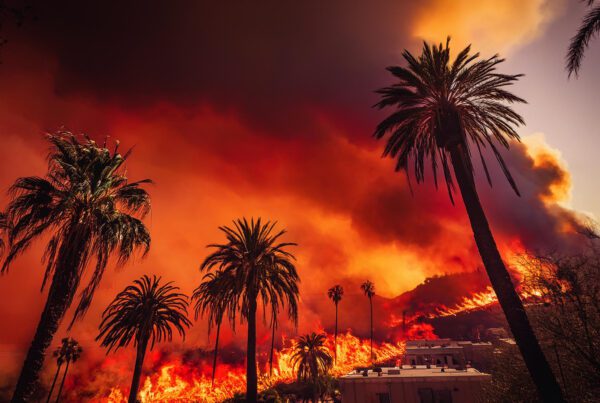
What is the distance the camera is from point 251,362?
861 inches

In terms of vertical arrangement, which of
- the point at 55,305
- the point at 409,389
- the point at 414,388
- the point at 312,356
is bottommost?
the point at 409,389

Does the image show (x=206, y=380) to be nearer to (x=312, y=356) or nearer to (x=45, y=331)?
(x=312, y=356)

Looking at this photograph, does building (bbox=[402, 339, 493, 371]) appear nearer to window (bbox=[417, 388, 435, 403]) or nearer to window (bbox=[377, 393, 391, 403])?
window (bbox=[417, 388, 435, 403])

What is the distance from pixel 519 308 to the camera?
483 inches

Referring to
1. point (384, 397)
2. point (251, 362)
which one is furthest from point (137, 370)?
point (384, 397)

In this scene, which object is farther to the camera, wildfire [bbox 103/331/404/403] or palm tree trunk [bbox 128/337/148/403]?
wildfire [bbox 103/331/404/403]

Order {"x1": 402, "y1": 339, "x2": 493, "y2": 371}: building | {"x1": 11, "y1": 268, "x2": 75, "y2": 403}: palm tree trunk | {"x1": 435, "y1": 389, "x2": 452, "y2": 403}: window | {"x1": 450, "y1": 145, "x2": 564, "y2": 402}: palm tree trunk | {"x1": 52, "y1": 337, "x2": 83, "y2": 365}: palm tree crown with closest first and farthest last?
{"x1": 450, "y1": 145, "x2": 564, "y2": 402}: palm tree trunk
{"x1": 11, "y1": 268, "x2": 75, "y2": 403}: palm tree trunk
{"x1": 435, "y1": 389, "x2": 452, "y2": 403}: window
{"x1": 52, "y1": 337, "x2": 83, "y2": 365}: palm tree crown
{"x1": 402, "y1": 339, "x2": 493, "y2": 371}: building

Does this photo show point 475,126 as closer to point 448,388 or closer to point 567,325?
point 567,325

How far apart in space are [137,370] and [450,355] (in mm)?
61441

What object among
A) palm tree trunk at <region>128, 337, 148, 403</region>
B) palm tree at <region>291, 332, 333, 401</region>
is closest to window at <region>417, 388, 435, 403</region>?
palm tree at <region>291, 332, 333, 401</region>

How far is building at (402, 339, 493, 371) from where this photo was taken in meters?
62.2

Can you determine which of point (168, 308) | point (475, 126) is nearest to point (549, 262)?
point (475, 126)

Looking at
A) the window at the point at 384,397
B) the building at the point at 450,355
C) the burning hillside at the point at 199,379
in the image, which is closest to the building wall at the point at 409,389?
the window at the point at 384,397

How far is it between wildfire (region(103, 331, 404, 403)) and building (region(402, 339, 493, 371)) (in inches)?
2196
